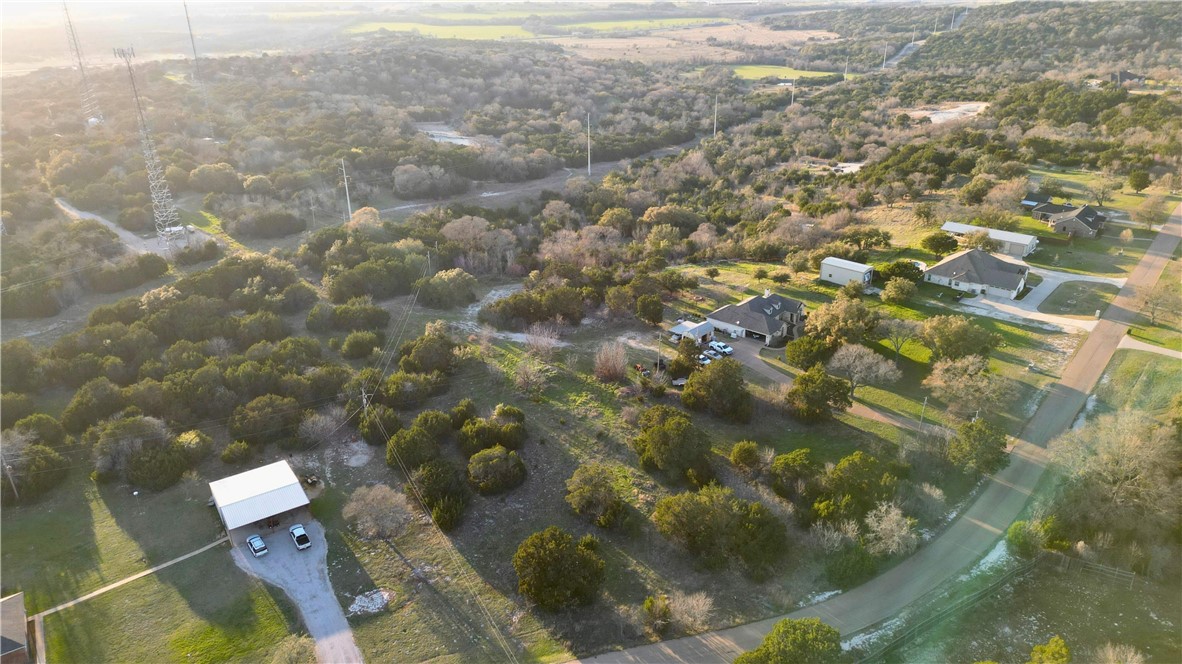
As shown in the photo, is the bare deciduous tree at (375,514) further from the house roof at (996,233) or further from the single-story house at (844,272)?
the house roof at (996,233)

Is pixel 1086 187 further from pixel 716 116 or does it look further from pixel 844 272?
pixel 716 116

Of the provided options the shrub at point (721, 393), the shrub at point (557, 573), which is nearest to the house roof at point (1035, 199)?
the shrub at point (721, 393)

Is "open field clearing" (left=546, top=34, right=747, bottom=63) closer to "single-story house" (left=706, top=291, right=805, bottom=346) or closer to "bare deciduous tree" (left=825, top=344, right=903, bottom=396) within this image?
"single-story house" (left=706, top=291, right=805, bottom=346)

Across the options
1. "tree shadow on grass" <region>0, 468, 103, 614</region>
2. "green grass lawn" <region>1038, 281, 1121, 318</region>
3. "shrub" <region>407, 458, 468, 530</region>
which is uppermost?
"green grass lawn" <region>1038, 281, 1121, 318</region>

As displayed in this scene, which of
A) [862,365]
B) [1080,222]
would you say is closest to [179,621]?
[862,365]

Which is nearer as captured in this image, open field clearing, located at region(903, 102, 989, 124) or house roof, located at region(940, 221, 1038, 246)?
house roof, located at region(940, 221, 1038, 246)

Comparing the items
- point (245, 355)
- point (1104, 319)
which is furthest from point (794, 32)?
point (245, 355)

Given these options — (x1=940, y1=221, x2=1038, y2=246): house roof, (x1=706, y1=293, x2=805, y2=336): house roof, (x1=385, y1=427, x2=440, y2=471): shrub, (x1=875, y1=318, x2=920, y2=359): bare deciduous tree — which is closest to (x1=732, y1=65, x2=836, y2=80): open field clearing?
(x1=940, y1=221, x2=1038, y2=246): house roof
